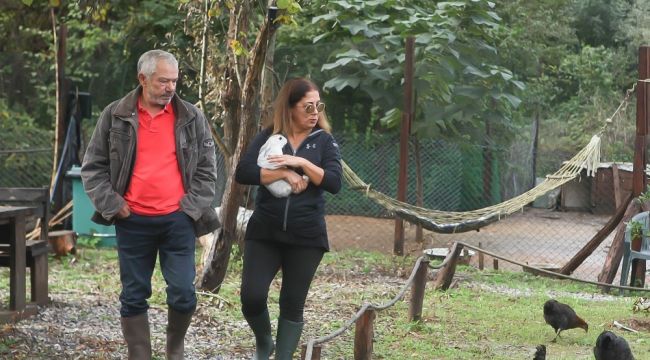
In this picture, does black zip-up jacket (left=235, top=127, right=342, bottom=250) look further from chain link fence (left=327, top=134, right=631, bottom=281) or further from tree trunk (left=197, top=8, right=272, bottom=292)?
chain link fence (left=327, top=134, right=631, bottom=281)

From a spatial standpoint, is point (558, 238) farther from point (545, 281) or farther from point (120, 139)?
point (120, 139)

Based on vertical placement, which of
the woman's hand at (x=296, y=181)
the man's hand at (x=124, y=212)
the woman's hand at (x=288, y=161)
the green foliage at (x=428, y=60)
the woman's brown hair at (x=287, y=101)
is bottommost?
the man's hand at (x=124, y=212)

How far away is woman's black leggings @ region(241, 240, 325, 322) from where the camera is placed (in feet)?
18.7

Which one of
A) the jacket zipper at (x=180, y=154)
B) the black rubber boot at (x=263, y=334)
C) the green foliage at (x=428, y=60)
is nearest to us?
the jacket zipper at (x=180, y=154)

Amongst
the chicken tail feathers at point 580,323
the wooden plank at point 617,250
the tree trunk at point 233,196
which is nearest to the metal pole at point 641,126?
the wooden plank at point 617,250

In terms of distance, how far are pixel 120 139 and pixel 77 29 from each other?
1420 centimetres

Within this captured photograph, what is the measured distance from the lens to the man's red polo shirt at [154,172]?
5.60 m

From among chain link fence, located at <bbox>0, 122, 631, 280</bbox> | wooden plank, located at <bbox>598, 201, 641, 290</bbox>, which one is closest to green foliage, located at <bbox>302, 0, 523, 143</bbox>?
chain link fence, located at <bbox>0, 122, 631, 280</bbox>

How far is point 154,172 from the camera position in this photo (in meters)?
5.61

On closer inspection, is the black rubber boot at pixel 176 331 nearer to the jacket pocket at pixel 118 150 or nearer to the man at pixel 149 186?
the man at pixel 149 186

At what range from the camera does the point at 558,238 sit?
17.3 metres

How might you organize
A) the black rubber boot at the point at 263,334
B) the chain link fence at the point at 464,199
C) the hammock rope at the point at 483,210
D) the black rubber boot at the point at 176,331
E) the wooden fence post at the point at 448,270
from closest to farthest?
the black rubber boot at the point at 176,331, the black rubber boot at the point at 263,334, the wooden fence post at the point at 448,270, the hammock rope at the point at 483,210, the chain link fence at the point at 464,199

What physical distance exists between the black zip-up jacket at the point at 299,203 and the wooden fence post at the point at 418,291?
8.56 ft

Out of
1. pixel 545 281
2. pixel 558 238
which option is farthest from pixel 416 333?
pixel 558 238
